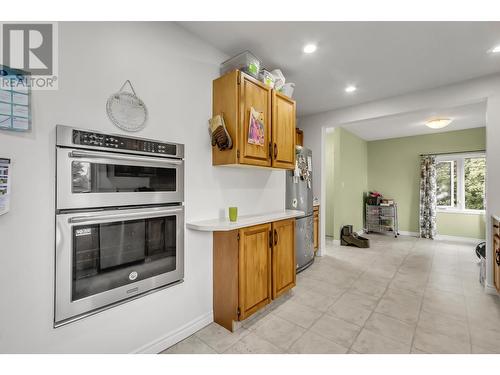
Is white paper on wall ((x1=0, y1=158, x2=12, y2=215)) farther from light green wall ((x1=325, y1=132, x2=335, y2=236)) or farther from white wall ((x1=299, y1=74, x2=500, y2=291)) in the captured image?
light green wall ((x1=325, y1=132, x2=335, y2=236))

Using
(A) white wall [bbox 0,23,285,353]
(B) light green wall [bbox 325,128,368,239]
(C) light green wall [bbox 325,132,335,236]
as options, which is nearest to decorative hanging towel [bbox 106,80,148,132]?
(A) white wall [bbox 0,23,285,353]

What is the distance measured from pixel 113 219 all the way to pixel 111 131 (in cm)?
55

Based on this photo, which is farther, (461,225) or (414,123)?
(461,225)

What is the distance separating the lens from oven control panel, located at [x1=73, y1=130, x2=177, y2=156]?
126cm

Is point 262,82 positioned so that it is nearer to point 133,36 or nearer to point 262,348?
point 133,36

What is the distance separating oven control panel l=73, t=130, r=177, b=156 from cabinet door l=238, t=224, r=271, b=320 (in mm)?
858

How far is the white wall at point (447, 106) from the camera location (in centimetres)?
260

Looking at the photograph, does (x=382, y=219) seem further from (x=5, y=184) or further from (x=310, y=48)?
(x=5, y=184)

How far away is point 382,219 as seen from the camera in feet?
19.0

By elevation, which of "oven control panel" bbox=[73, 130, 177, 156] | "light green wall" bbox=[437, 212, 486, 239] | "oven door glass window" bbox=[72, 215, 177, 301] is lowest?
"light green wall" bbox=[437, 212, 486, 239]

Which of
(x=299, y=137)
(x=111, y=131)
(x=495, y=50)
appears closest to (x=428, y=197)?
(x=299, y=137)

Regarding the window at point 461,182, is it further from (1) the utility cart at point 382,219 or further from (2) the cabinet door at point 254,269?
(2) the cabinet door at point 254,269

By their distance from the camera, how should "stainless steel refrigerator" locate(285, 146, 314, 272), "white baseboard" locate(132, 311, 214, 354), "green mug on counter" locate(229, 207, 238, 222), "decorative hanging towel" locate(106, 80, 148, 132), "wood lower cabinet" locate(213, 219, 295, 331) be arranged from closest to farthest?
"decorative hanging towel" locate(106, 80, 148, 132), "white baseboard" locate(132, 311, 214, 354), "wood lower cabinet" locate(213, 219, 295, 331), "green mug on counter" locate(229, 207, 238, 222), "stainless steel refrigerator" locate(285, 146, 314, 272)

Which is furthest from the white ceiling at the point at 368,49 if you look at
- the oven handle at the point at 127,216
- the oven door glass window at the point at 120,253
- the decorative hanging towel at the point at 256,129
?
the oven door glass window at the point at 120,253
